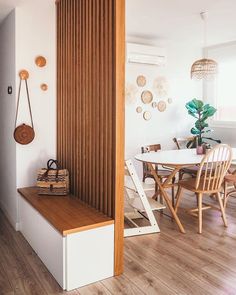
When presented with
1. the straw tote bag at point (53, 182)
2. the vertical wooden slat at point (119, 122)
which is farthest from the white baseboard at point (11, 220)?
the vertical wooden slat at point (119, 122)

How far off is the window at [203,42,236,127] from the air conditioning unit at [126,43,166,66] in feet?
3.48

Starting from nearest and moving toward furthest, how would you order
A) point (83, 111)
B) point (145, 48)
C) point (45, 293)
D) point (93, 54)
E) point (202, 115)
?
point (45, 293) → point (93, 54) → point (83, 111) → point (145, 48) → point (202, 115)

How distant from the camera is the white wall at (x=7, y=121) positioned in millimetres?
3342

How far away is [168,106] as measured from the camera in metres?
5.52

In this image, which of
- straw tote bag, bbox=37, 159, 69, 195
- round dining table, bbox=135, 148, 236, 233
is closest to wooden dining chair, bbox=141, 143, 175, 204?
round dining table, bbox=135, 148, 236, 233

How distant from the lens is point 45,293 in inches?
85.9

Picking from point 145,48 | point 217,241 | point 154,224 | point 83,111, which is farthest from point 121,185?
point 145,48

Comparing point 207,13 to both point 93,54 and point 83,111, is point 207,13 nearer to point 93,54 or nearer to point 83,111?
point 93,54

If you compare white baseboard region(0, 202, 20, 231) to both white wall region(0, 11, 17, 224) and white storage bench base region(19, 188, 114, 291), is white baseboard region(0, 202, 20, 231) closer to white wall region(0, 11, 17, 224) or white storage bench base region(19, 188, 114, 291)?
white wall region(0, 11, 17, 224)

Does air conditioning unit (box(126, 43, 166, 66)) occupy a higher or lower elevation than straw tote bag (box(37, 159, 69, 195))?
higher

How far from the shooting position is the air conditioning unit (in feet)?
16.0

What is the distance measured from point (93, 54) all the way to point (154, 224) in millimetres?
1880

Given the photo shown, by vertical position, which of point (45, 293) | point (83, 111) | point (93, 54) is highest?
point (93, 54)

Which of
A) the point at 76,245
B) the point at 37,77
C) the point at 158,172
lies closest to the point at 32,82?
the point at 37,77
